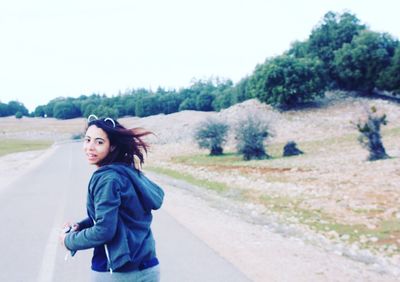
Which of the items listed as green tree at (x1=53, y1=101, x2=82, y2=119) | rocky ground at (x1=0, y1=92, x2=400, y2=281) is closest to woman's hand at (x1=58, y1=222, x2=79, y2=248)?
rocky ground at (x1=0, y1=92, x2=400, y2=281)

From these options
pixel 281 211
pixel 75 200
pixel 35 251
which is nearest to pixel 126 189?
pixel 35 251

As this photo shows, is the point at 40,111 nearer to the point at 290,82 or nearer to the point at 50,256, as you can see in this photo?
the point at 290,82

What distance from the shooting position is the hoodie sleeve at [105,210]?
2879 millimetres

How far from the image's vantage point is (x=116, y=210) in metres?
2.90

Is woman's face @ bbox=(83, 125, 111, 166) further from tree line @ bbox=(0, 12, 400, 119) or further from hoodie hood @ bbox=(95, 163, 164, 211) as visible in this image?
tree line @ bbox=(0, 12, 400, 119)

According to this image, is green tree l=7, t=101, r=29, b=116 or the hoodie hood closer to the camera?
the hoodie hood

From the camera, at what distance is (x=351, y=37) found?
208 feet

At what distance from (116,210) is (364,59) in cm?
5704

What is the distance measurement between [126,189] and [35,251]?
597 cm

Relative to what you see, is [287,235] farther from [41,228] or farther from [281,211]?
[41,228]

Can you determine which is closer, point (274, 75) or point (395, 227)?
point (395, 227)

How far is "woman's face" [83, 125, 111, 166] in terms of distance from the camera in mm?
3176

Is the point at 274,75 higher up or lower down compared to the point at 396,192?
higher up

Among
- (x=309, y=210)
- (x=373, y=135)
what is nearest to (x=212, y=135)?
(x=373, y=135)
